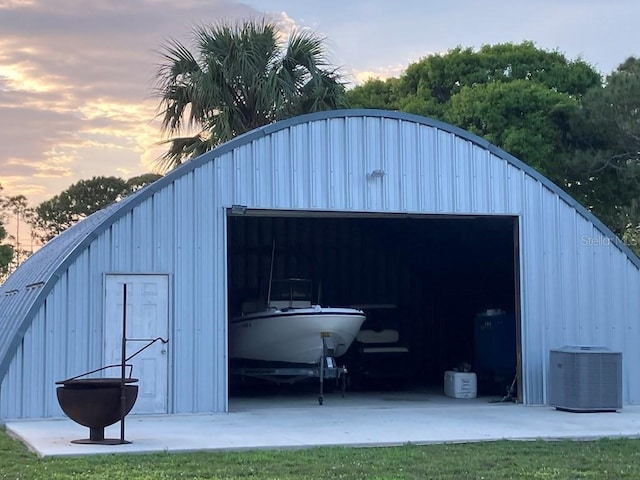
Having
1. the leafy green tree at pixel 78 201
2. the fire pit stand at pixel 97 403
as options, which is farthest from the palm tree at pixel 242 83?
the leafy green tree at pixel 78 201

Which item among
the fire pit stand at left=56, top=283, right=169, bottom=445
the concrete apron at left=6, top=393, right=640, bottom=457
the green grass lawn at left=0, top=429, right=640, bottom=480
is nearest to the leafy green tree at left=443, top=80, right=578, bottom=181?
the concrete apron at left=6, top=393, right=640, bottom=457

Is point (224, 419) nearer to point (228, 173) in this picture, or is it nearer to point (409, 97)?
point (228, 173)

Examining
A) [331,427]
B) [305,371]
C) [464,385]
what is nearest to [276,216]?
[305,371]

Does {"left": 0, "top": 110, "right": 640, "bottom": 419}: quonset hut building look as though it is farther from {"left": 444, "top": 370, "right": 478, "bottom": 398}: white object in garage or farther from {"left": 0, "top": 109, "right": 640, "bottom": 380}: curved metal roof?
{"left": 444, "top": 370, "right": 478, "bottom": 398}: white object in garage

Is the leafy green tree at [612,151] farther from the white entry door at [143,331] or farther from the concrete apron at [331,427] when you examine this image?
the white entry door at [143,331]

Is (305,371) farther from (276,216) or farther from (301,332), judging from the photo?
(276,216)

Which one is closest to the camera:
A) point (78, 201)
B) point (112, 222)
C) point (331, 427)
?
point (331, 427)

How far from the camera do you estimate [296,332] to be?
19.2 m

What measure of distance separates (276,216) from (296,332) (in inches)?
111

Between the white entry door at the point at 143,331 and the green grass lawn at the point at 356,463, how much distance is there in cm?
375

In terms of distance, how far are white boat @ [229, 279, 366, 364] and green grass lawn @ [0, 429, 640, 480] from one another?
7.28 meters

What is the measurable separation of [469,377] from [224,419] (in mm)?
6252

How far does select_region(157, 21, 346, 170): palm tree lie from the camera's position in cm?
2519

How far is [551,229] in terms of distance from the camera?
18031 mm
